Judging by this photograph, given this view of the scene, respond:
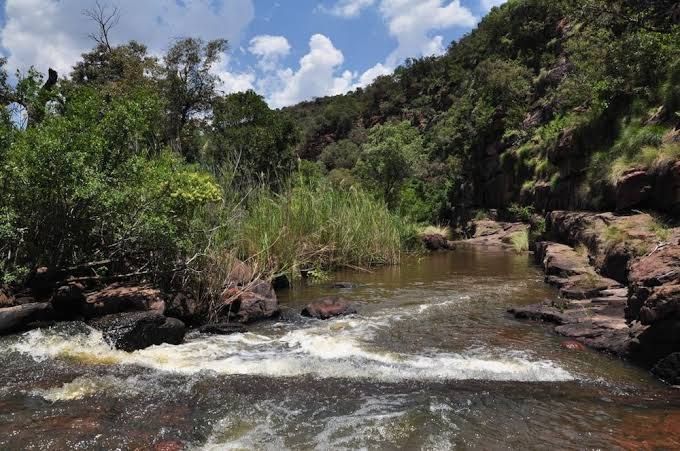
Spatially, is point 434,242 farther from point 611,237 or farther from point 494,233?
point 611,237

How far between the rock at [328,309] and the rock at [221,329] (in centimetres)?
156

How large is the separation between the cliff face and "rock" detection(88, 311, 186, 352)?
10.7 m

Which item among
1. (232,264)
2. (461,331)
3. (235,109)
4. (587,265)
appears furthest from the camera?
(235,109)

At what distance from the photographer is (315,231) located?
14.2 meters

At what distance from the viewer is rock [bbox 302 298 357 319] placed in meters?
9.67

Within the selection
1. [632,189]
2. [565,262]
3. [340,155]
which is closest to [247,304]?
[565,262]

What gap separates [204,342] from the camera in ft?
25.6

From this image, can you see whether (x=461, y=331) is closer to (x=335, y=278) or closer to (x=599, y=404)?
(x=599, y=404)

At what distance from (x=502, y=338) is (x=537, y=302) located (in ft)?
9.87

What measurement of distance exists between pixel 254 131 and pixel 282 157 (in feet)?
6.62

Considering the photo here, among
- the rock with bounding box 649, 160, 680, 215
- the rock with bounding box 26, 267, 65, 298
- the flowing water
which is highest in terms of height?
the rock with bounding box 649, 160, 680, 215

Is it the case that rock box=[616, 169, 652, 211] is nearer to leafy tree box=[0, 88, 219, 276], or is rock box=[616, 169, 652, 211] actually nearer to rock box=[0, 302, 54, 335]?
leafy tree box=[0, 88, 219, 276]

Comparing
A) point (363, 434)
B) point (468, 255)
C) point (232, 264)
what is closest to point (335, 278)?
point (232, 264)

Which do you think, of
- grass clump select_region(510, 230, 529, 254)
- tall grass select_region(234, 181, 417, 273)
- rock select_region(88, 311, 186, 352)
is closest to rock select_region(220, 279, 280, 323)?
tall grass select_region(234, 181, 417, 273)
